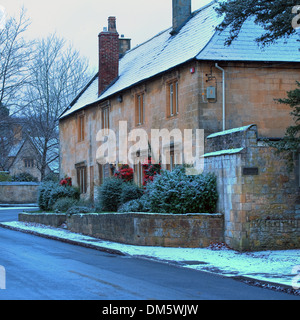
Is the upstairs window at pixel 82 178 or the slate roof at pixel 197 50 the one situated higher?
the slate roof at pixel 197 50

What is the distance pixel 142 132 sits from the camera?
27.2 metres

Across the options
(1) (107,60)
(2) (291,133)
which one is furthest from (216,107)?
(1) (107,60)

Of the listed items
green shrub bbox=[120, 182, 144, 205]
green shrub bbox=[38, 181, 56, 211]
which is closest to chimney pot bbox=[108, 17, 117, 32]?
green shrub bbox=[38, 181, 56, 211]

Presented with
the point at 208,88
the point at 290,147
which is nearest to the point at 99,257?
the point at 290,147

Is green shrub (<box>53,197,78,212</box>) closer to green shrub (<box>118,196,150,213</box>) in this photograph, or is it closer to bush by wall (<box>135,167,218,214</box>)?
green shrub (<box>118,196,150,213</box>)

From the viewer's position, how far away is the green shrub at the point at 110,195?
25.6 metres

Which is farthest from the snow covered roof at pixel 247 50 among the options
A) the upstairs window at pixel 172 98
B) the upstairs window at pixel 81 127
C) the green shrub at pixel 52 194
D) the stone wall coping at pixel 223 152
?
the upstairs window at pixel 81 127

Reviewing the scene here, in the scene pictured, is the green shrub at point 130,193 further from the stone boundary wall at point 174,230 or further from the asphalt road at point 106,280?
the asphalt road at point 106,280

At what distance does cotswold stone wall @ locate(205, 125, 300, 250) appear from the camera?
689 inches

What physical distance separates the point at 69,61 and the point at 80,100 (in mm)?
23477

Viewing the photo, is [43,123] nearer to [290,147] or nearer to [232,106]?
[232,106]

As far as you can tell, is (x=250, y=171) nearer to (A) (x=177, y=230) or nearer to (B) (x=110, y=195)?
(A) (x=177, y=230)

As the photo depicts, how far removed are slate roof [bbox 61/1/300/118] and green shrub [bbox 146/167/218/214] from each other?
4.57 metres

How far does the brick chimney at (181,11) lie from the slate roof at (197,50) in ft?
1.57
